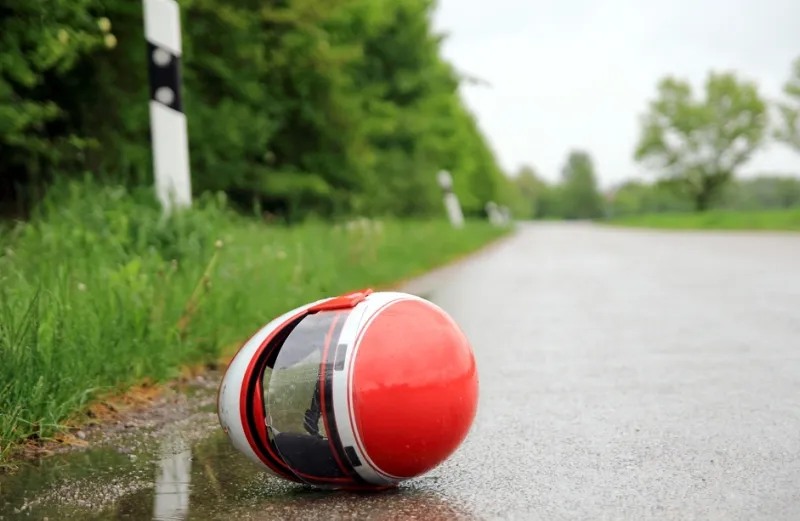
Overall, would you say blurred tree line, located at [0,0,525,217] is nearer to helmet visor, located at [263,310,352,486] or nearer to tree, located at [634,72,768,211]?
helmet visor, located at [263,310,352,486]

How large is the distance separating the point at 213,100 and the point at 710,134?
7075 centimetres

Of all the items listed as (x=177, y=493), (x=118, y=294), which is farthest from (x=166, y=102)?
(x=177, y=493)

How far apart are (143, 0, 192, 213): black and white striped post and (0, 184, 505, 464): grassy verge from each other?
22 cm

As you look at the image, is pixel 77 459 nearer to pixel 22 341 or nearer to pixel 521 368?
pixel 22 341

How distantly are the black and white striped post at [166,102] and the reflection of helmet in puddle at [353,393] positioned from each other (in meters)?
4.24

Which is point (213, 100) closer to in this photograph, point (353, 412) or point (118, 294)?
point (118, 294)

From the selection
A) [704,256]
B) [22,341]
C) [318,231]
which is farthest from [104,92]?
[704,256]

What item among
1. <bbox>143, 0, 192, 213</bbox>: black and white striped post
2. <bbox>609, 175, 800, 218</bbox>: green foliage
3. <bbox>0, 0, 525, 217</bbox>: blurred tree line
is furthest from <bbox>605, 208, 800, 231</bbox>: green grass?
<bbox>143, 0, 192, 213</bbox>: black and white striped post

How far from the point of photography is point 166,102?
746 cm

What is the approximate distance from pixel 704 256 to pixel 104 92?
41.6 feet

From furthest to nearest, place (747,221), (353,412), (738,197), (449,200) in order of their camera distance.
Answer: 1. (738,197)
2. (747,221)
3. (449,200)
4. (353,412)

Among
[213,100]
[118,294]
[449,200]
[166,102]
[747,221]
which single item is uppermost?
[213,100]

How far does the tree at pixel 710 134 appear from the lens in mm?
75938

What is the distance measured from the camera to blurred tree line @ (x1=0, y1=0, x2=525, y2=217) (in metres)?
7.67
